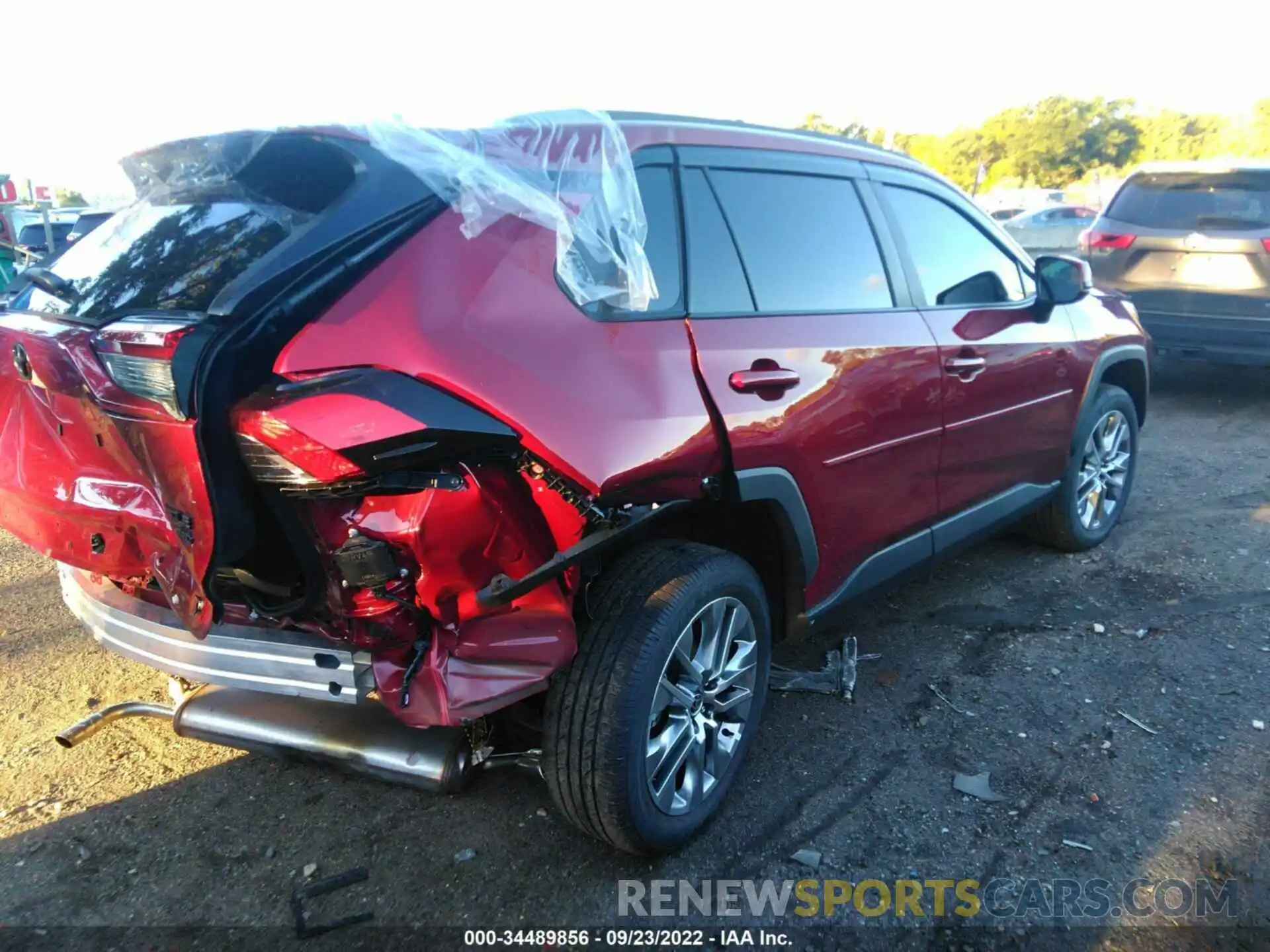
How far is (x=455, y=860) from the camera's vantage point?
8.26 ft

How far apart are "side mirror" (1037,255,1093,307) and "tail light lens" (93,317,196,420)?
3420 millimetres

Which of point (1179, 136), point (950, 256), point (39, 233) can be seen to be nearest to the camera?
point (950, 256)

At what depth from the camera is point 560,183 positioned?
7.43 ft

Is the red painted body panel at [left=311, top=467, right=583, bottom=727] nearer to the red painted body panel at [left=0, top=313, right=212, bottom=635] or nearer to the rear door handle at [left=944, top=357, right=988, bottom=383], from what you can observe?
the red painted body panel at [left=0, top=313, right=212, bottom=635]

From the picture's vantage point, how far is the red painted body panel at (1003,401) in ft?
11.1

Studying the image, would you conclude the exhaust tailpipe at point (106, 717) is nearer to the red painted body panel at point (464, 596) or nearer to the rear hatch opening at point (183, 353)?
the rear hatch opening at point (183, 353)

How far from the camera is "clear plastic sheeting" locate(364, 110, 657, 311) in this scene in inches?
83.7

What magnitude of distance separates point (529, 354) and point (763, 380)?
2.55 feet

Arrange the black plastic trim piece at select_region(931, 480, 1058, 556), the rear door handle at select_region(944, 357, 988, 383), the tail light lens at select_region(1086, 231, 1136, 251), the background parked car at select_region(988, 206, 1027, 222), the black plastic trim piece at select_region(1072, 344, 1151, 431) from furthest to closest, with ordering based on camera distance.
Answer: the background parked car at select_region(988, 206, 1027, 222)
the tail light lens at select_region(1086, 231, 1136, 251)
the black plastic trim piece at select_region(1072, 344, 1151, 431)
the black plastic trim piece at select_region(931, 480, 1058, 556)
the rear door handle at select_region(944, 357, 988, 383)

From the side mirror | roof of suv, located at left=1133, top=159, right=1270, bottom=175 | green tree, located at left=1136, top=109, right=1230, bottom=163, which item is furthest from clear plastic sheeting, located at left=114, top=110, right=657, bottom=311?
green tree, located at left=1136, top=109, right=1230, bottom=163

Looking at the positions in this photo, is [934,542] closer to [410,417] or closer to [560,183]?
[560,183]

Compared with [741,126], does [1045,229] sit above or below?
below

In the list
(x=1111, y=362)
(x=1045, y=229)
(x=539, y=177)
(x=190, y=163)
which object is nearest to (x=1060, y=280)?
(x=1111, y=362)

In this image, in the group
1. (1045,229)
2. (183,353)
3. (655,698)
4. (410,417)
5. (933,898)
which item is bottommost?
(1045,229)
